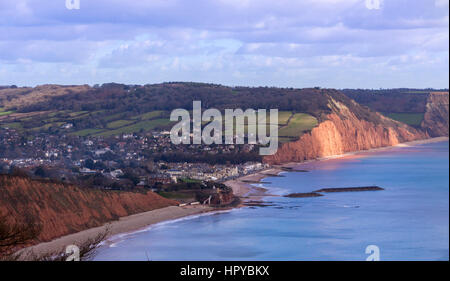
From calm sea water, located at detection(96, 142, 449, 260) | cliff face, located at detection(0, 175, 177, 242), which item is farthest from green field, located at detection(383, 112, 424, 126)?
cliff face, located at detection(0, 175, 177, 242)

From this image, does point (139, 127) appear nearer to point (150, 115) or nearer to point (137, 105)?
point (150, 115)

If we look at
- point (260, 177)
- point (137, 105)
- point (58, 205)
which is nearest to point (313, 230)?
point (58, 205)

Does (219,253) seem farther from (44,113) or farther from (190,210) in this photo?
(44,113)

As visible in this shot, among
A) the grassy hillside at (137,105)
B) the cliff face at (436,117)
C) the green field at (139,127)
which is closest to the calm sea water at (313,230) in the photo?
the green field at (139,127)

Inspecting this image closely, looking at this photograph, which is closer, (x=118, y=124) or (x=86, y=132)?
(x=86, y=132)

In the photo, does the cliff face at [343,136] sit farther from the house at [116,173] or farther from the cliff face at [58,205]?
the cliff face at [58,205]

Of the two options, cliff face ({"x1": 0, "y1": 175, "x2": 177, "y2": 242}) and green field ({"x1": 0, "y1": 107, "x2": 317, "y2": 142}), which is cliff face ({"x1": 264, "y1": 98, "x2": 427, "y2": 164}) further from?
cliff face ({"x1": 0, "y1": 175, "x2": 177, "y2": 242})

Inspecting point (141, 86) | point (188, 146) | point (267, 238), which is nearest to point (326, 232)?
point (267, 238)
